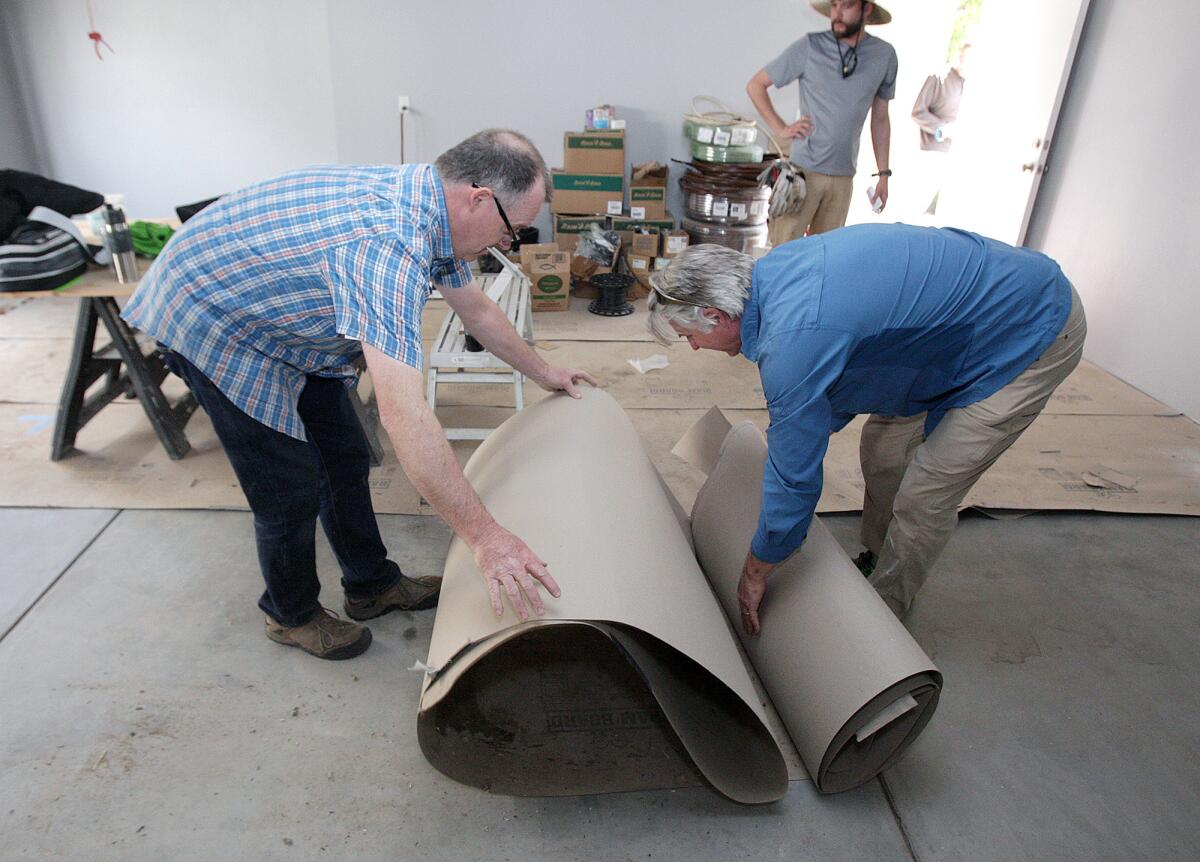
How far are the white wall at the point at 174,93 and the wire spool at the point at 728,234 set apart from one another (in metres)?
2.40

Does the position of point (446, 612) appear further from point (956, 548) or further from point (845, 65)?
point (845, 65)

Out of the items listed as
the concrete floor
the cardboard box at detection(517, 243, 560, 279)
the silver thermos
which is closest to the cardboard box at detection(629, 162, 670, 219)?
the cardboard box at detection(517, 243, 560, 279)

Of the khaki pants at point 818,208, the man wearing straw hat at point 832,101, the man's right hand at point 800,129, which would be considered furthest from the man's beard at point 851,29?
the khaki pants at point 818,208

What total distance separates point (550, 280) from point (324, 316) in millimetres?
2962

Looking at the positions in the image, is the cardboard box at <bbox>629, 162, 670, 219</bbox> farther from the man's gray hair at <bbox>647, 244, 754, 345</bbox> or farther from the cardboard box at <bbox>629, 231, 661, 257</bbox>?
the man's gray hair at <bbox>647, 244, 754, 345</bbox>

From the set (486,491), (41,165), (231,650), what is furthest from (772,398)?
(41,165)

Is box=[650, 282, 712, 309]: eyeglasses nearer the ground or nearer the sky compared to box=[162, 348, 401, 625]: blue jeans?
nearer the sky

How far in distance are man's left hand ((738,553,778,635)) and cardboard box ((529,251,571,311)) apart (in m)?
2.86

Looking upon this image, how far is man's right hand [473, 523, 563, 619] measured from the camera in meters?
1.22

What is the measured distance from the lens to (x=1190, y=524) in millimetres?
2477

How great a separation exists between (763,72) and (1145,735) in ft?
10.3

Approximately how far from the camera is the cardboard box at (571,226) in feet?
15.1

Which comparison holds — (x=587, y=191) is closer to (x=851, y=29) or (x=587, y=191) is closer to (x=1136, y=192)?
(x=851, y=29)

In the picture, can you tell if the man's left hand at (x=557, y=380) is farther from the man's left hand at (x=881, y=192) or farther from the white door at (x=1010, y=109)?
the white door at (x=1010, y=109)
